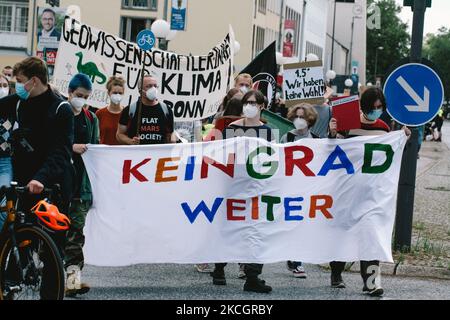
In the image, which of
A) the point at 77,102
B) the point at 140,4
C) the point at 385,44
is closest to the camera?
the point at 77,102

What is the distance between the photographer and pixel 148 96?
36.3 ft

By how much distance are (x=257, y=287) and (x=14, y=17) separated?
64031mm

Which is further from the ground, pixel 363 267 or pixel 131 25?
pixel 131 25

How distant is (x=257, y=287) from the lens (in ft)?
32.7

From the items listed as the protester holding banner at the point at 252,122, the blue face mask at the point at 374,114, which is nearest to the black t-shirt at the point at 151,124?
the protester holding banner at the point at 252,122

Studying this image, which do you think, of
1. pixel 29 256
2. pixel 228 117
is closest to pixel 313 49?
pixel 228 117

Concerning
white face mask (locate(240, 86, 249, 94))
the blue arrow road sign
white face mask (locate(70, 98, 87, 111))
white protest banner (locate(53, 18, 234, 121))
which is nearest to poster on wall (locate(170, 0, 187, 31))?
white protest banner (locate(53, 18, 234, 121))

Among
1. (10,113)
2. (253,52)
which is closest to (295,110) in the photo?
(10,113)

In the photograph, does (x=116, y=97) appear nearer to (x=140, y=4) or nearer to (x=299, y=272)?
(x=299, y=272)

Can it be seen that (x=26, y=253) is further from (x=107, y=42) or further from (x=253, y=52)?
(x=253, y=52)

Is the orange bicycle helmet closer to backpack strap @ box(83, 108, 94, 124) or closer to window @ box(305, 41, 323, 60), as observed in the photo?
backpack strap @ box(83, 108, 94, 124)

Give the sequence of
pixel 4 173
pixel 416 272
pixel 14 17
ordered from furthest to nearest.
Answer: pixel 14 17, pixel 416 272, pixel 4 173

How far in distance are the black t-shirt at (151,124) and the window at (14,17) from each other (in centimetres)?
6207

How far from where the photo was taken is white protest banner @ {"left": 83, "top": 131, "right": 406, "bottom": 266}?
10.0m
